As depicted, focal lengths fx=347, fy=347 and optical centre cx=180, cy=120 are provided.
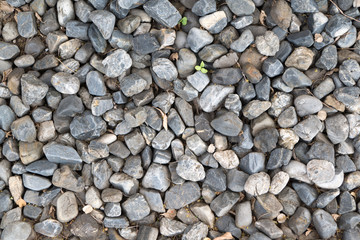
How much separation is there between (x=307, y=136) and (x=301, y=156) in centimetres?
17

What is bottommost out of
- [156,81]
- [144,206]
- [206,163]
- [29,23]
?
[144,206]

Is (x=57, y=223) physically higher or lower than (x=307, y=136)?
lower

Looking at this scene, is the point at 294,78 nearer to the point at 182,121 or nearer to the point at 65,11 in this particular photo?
the point at 182,121

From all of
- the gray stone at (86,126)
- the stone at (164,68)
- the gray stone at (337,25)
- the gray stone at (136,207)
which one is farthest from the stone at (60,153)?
the gray stone at (337,25)

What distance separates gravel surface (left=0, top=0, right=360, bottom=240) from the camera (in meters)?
2.75

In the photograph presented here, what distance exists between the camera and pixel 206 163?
2.81 metres

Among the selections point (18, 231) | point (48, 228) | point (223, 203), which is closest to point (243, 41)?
point (223, 203)

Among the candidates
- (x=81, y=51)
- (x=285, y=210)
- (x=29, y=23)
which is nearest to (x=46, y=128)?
(x=81, y=51)

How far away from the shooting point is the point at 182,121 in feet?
9.38

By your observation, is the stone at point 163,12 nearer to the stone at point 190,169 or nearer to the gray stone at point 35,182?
the stone at point 190,169

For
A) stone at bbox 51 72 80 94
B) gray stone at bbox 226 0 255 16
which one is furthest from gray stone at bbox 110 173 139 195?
gray stone at bbox 226 0 255 16

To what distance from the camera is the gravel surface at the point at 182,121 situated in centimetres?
275

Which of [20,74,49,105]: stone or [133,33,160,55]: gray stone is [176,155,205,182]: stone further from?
[20,74,49,105]: stone

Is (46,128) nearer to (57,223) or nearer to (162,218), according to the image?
(57,223)
